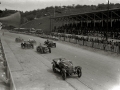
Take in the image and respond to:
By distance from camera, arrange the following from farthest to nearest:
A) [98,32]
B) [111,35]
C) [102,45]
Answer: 1. [98,32]
2. [111,35]
3. [102,45]

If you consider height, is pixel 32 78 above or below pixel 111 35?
below

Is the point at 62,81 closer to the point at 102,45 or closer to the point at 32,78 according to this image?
the point at 32,78

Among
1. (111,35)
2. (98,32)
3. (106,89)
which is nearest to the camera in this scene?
(106,89)

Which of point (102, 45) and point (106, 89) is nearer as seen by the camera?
point (106, 89)

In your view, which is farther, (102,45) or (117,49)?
(102,45)

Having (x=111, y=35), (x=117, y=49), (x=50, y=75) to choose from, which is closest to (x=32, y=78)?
(x=50, y=75)

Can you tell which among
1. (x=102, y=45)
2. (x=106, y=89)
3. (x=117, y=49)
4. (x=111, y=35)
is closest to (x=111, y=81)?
(x=106, y=89)

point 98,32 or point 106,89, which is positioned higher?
point 98,32

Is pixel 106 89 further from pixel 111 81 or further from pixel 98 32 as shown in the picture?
pixel 98 32

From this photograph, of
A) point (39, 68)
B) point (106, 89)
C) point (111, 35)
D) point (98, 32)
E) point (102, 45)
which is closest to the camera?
point (106, 89)
